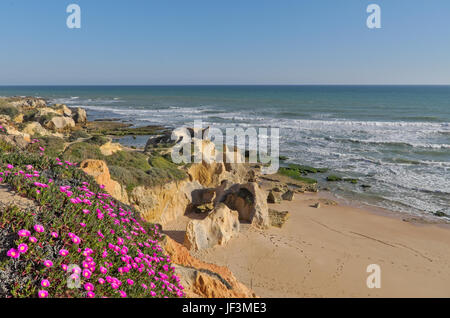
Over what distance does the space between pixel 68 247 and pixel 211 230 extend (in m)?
7.40

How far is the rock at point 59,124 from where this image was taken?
38.9m

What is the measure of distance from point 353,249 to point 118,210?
9761 millimetres

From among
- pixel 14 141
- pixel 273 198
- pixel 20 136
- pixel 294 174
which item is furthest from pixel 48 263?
pixel 294 174

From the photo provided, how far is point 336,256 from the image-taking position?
460 inches

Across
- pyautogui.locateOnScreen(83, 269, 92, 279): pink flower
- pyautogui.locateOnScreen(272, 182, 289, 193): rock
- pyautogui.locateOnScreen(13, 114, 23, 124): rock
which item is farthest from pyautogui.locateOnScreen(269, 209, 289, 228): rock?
pyautogui.locateOnScreen(13, 114, 23, 124): rock

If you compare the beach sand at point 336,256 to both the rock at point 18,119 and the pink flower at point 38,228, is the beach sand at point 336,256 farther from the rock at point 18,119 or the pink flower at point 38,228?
the rock at point 18,119

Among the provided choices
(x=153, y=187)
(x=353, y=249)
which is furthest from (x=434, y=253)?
(x=153, y=187)

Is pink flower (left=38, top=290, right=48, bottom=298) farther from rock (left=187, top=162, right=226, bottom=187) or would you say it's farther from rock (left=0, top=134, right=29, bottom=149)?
rock (left=187, top=162, right=226, bottom=187)

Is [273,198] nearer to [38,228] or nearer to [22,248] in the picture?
[38,228]

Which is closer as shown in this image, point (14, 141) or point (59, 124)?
point (14, 141)

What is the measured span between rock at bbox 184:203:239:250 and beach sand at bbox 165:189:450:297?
0.29m

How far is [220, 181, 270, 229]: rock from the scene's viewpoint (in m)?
13.6
